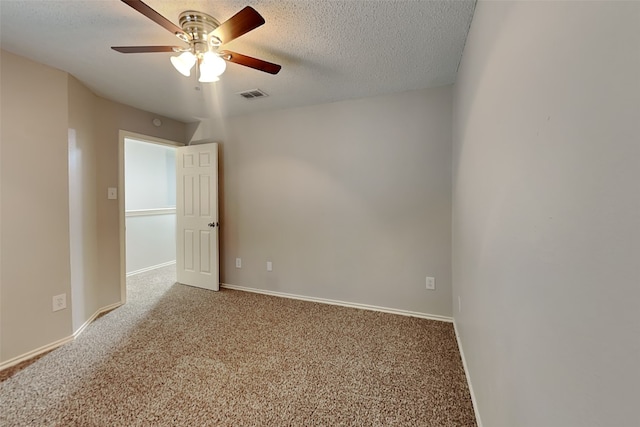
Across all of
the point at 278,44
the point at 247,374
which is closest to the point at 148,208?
the point at 247,374

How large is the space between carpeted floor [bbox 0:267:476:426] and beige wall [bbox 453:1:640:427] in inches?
28.0

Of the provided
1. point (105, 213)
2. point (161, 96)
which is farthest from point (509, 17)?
point (105, 213)

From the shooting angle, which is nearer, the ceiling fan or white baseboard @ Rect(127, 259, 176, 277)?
the ceiling fan

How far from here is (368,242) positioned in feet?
9.74

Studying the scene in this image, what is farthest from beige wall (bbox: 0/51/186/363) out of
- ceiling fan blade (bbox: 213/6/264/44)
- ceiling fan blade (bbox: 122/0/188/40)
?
ceiling fan blade (bbox: 213/6/264/44)

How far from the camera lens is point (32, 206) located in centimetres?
214

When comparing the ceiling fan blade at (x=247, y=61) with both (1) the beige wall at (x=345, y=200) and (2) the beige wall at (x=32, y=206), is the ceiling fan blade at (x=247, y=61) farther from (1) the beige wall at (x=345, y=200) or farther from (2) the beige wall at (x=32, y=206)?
(2) the beige wall at (x=32, y=206)

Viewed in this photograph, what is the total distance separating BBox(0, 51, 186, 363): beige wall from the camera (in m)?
2.03

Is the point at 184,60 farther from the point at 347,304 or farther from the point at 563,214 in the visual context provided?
the point at 347,304

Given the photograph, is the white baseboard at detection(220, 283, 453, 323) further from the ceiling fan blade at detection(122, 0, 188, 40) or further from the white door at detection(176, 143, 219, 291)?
the ceiling fan blade at detection(122, 0, 188, 40)

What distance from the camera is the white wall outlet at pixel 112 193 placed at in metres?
3.00

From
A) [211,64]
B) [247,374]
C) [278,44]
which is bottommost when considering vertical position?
[247,374]

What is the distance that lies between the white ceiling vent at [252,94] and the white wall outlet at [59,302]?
7.96 ft

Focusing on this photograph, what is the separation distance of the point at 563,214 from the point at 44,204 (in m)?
3.18
